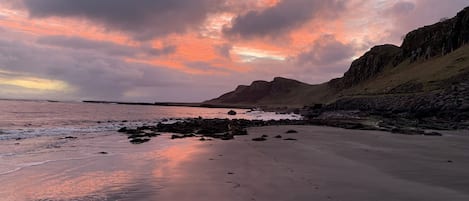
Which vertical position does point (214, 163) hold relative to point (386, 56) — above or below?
below

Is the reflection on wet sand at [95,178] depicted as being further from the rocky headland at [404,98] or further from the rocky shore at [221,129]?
the rocky headland at [404,98]

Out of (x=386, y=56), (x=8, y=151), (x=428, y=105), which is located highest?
(x=386, y=56)

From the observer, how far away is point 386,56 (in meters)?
127

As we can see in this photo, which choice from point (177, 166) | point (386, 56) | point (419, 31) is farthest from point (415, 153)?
point (386, 56)

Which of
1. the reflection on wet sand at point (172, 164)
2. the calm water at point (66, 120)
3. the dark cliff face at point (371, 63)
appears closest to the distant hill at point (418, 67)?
the dark cliff face at point (371, 63)

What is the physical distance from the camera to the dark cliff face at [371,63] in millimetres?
126375

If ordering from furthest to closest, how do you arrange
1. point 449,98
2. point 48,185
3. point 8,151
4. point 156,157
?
point 449,98
point 8,151
point 156,157
point 48,185

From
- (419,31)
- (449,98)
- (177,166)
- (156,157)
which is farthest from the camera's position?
(419,31)

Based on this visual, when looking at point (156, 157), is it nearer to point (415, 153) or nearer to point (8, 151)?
point (8, 151)

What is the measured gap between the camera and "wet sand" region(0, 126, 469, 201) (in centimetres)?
873

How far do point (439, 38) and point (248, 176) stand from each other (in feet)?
326

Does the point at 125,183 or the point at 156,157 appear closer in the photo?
the point at 125,183

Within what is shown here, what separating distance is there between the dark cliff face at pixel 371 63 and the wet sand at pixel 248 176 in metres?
116

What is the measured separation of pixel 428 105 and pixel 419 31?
77.2 meters
